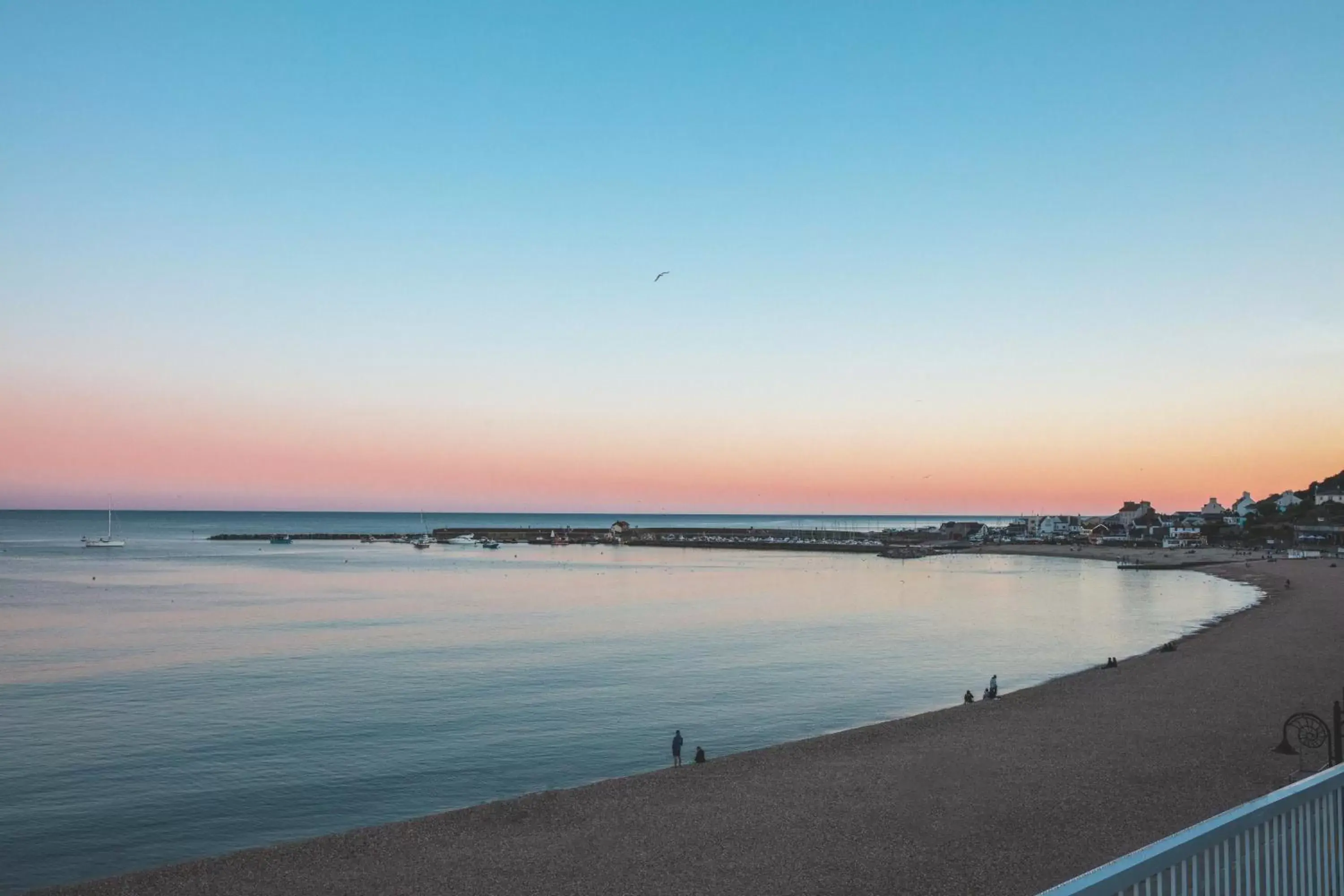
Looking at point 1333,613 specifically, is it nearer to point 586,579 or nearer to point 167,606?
point 586,579

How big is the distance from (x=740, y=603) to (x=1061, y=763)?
4747cm

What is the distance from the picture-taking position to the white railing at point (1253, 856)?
Answer: 3.69 meters

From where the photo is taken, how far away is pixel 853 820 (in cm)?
1684

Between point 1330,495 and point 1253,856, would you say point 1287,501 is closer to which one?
point 1330,495

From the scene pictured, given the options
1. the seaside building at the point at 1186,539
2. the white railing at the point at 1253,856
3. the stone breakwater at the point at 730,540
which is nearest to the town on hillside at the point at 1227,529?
the seaside building at the point at 1186,539

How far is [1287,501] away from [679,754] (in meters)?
183

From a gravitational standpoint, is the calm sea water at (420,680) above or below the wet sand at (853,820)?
below

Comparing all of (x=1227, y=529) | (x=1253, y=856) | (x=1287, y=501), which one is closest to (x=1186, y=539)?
(x=1227, y=529)

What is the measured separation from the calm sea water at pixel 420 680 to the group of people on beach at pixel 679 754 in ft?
2.40

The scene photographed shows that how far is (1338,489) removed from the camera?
152 meters

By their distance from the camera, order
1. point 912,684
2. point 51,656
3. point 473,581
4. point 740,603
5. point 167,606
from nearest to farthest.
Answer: point 912,684
point 51,656
point 167,606
point 740,603
point 473,581

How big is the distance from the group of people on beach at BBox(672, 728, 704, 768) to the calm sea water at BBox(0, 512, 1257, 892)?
0.73m

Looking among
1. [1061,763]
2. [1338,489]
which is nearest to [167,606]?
[1061,763]

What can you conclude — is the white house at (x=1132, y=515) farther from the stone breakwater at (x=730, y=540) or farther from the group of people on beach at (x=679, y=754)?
the group of people on beach at (x=679, y=754)
